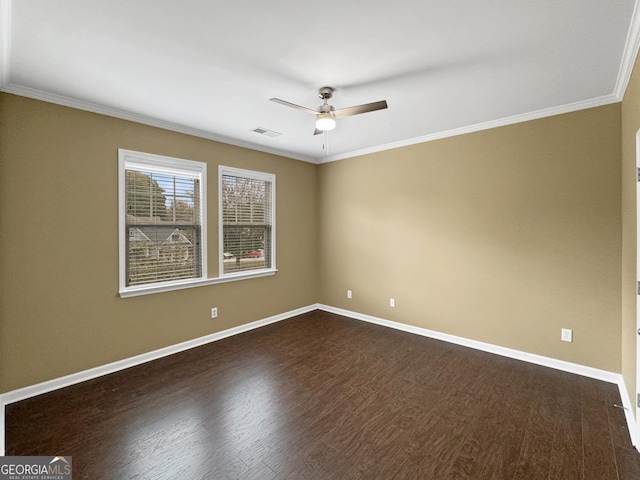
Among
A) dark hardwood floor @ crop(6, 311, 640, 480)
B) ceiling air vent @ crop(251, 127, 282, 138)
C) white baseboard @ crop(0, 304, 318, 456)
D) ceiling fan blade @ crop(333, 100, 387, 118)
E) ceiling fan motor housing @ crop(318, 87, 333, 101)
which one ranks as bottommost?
dark hardwood floor @ crop(6, 311, 640, 480)

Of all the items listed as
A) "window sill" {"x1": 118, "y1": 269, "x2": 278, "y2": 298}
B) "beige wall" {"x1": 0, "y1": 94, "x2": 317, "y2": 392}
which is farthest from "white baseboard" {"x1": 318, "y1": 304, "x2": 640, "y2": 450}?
"beige wall" {"x1": 0, "y1": 94, "x2": 317, "y2": 392}

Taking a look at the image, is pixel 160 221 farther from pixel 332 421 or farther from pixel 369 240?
pixel 369 240

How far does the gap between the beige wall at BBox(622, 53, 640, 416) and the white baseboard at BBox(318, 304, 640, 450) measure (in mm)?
152

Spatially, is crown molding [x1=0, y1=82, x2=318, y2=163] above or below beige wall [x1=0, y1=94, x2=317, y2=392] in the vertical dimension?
above

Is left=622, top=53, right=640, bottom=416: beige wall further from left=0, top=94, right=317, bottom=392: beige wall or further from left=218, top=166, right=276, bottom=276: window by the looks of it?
left=0, top=94, right=317, bottom=392: beige wall

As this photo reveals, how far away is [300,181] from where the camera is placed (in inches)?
202

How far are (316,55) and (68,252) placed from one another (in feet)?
9.37

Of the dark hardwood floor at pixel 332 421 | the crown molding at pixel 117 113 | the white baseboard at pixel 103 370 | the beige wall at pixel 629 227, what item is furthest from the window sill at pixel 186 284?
the beige wall at pixel 629 227

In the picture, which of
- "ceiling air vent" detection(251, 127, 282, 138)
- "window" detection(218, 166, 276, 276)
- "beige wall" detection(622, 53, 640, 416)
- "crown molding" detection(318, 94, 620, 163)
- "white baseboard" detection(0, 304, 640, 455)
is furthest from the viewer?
"window" detection(218, 166, 276, 276)

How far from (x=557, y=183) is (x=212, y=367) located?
162 inches

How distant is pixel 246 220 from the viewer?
4430 millimetres

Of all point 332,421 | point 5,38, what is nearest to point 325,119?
point 5,38

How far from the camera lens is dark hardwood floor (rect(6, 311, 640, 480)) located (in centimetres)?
188

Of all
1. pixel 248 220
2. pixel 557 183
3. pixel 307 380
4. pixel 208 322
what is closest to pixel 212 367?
pixel 208 322
